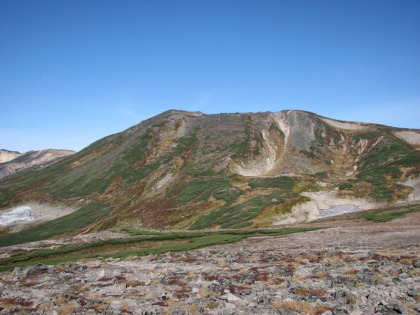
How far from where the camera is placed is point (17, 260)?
1606 inches

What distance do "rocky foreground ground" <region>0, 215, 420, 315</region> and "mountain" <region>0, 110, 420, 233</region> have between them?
3562cm

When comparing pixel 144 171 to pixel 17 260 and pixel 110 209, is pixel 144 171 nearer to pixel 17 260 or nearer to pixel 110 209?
pixel 110 209

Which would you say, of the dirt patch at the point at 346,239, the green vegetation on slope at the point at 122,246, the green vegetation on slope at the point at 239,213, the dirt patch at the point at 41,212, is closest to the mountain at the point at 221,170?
the green vegetation on slope at the point at 239,213

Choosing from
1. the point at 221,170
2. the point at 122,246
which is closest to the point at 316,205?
the point at 221,170

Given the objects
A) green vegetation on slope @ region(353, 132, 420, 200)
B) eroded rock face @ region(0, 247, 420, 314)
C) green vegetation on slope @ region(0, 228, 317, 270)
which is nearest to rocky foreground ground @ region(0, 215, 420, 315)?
eroded rock face @ region(0, 247, 420, 314)

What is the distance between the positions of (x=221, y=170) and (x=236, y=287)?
85081 mm

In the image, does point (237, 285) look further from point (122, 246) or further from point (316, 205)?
point (316, 205)

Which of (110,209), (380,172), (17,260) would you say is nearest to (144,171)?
(110,209)

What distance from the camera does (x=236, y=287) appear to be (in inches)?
658

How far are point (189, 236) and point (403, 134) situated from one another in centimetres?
11669

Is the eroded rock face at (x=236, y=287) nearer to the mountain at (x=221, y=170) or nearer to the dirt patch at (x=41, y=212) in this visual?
the mountain at (x=221, y=170)

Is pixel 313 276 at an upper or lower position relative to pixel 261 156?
lower

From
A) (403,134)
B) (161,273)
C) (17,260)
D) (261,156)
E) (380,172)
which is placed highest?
(403,134)

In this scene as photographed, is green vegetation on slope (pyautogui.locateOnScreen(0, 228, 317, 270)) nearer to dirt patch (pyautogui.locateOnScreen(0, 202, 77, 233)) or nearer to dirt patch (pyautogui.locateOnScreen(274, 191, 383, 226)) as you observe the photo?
dirt patch (pyautogui.locateOnScreen(274, 191, 383, 226))
